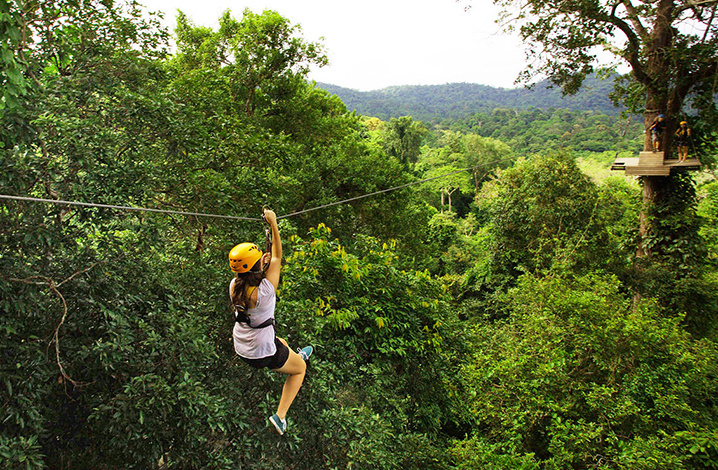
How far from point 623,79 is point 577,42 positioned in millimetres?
1471

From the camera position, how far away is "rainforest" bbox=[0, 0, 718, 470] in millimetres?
3016

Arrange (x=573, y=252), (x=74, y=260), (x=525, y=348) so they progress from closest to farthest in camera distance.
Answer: (x=74, y=260), (x=525, y=348), (x=573, y=252)

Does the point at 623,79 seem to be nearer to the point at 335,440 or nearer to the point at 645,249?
the point at 645,249

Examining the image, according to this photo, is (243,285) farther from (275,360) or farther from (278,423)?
(278,423)

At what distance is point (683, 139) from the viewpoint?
28.1 ft

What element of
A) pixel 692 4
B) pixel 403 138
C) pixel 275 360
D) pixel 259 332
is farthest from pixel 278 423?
pixel 403 138

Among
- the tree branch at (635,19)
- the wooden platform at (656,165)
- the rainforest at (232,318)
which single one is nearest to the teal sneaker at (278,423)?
the rainforest at (232,318)

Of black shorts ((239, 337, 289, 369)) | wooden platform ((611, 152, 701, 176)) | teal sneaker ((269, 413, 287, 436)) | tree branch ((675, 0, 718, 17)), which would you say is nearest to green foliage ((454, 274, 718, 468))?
teal sneaker ((269, 413, 287, 436))

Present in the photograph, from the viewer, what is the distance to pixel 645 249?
31.9 feet

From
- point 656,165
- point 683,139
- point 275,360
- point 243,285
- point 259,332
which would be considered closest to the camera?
point 243,285

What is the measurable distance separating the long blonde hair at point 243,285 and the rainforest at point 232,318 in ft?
2.08

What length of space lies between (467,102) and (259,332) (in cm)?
17858

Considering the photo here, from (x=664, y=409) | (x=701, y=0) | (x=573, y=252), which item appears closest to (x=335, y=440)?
(x=664, y=409)

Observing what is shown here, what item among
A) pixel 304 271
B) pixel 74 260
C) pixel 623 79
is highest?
pixel 623 79
